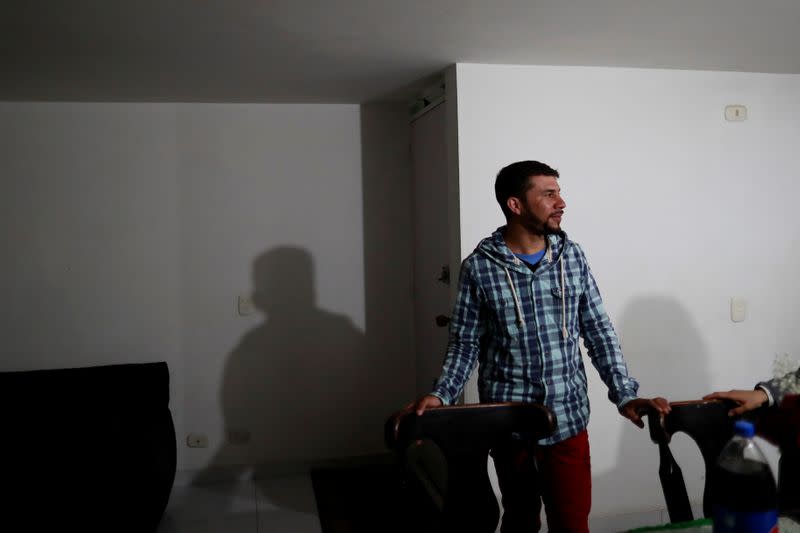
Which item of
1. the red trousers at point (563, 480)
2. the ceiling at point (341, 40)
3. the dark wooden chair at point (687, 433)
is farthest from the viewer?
the ceiling at point (341, 40)

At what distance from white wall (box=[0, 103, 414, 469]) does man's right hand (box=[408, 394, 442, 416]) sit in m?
2.30

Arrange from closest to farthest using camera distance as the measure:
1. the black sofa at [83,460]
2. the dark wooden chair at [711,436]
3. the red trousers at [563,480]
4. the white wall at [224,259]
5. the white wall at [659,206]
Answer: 1. the dark wooden chair at [711,436]
2. the red trousers at [563,480]
3. the black sofa at [83,460]
4. the white wall at [659,206]
5. the white wall at [224,259]

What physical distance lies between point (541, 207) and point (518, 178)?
113 millimetres

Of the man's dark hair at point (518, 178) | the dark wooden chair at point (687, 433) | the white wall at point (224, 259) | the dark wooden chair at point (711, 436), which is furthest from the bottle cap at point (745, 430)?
the white wall at point (224, 259)

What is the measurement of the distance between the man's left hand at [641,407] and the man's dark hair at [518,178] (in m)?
0.62

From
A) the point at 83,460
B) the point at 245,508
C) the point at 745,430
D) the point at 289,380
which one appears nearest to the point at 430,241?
the point at 289,380

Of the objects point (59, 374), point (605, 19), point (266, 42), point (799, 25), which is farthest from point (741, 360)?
point (59, 374)

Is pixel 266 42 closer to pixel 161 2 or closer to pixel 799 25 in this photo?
pixel 161 2

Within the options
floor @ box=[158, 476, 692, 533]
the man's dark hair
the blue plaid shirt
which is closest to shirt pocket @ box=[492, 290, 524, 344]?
the blue plaid shirt

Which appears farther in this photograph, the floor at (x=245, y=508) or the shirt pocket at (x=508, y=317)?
the floor at (x=245, y=508)

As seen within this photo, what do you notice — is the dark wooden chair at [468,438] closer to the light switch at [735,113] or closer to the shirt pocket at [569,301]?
the shirt pocket at [569,301]

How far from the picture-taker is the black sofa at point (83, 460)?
2.69 m

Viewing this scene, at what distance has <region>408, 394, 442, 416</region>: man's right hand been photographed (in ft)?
5.21

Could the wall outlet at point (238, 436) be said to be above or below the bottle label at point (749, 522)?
below
